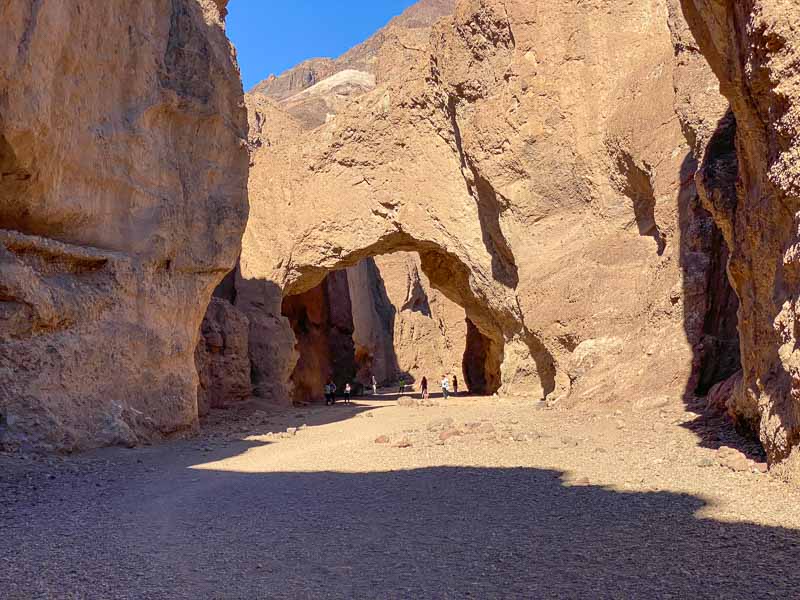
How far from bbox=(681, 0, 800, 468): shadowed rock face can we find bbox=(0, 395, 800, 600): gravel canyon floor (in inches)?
18.4

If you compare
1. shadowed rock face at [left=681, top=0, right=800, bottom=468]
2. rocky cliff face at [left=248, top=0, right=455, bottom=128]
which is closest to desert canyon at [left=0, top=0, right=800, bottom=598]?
shadowed rock face at [left=681, top=0, right=800, bottom=468]

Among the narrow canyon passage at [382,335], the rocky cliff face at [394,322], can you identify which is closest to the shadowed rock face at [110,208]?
the narrow canyon passage at [382,335]

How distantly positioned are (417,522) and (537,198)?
9.49 m

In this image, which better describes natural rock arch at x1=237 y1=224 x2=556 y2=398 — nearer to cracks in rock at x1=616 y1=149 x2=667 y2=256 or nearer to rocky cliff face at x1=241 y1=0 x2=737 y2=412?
rocky cliff face at x1=241 y1=0 x2=737 y2=412

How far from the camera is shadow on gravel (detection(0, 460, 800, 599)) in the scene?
8.41 ft

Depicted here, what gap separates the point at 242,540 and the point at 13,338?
4.28m

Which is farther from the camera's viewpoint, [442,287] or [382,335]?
[382,335]

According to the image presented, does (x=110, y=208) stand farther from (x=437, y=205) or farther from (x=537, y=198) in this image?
(x=437, y=205)

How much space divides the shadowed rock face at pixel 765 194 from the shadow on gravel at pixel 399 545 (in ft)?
4.41

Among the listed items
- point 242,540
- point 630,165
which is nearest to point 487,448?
point 242,540

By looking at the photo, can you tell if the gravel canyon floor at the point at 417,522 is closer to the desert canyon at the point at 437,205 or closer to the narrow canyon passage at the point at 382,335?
the desert canyon at the point at 437,205

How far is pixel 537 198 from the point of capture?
12258 mm

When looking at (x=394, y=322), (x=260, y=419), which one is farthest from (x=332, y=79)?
(x=260, y=419)

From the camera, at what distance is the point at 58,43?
22.6 feet
